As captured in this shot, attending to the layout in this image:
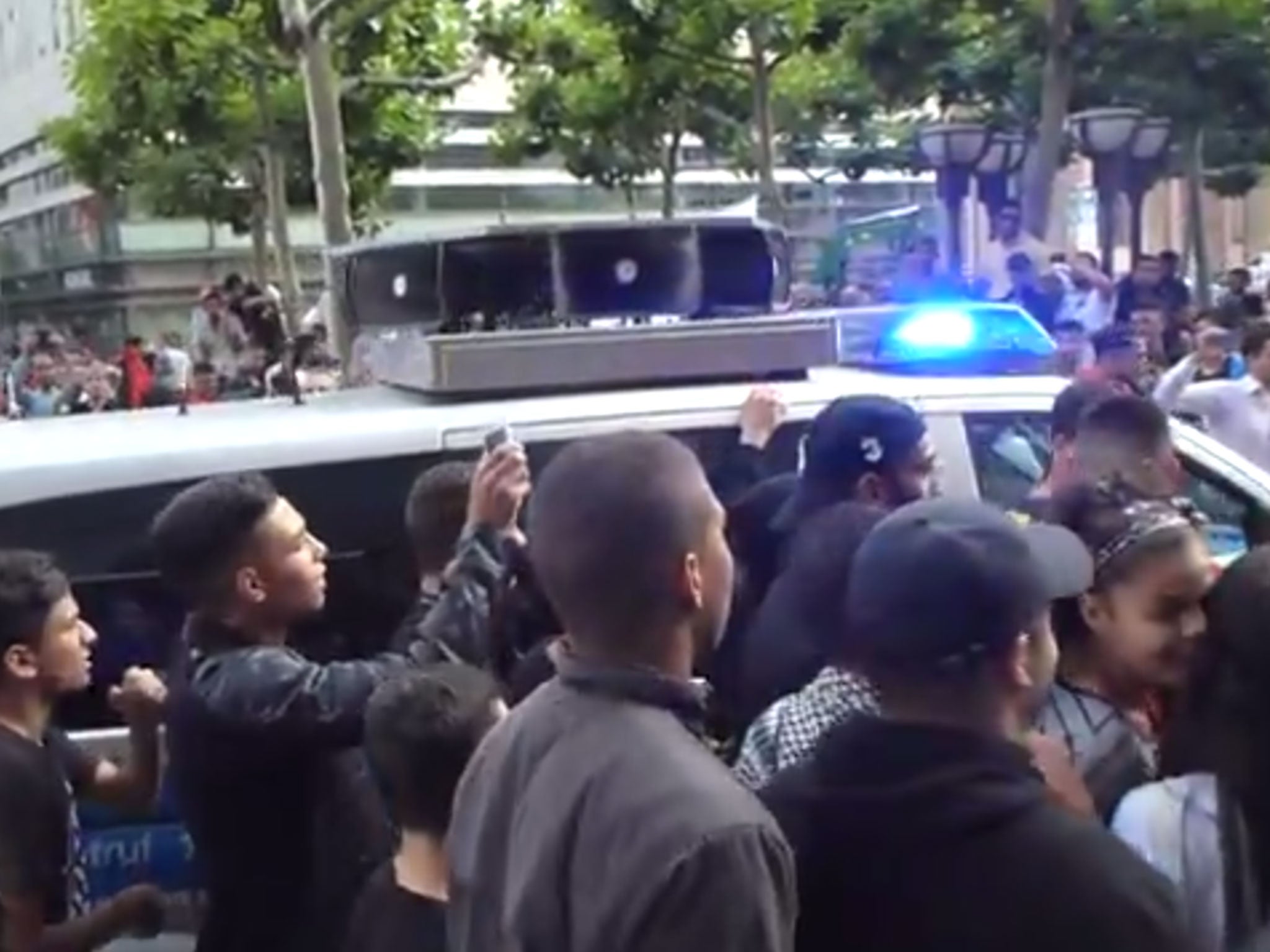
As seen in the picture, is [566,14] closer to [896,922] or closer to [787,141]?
[787,141]

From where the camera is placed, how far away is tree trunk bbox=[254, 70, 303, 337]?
75.4 ft

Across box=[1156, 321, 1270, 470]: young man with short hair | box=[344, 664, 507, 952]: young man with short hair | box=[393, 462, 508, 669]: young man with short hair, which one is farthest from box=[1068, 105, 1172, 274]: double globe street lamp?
box=[344, 664, 507, 952]: young man with short hair

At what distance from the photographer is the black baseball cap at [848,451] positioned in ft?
15.6

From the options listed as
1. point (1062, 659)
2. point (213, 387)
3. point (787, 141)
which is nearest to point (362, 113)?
point (213, 387)

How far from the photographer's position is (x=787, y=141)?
131ft

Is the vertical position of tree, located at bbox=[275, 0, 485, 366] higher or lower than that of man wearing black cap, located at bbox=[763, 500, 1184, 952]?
higher

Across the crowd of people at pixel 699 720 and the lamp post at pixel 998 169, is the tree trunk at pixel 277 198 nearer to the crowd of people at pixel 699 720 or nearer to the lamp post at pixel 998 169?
the lamp post at pixel 998 169

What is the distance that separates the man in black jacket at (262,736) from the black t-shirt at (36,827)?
22 cm

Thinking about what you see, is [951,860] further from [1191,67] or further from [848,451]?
[1191,67]

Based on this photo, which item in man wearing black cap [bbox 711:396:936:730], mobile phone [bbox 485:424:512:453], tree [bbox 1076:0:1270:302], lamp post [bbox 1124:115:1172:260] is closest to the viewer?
mobile phone [bbox 485:424:512:453]

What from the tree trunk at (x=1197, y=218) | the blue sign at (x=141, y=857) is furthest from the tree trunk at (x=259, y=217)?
the blue sign at (x=141, y=857)

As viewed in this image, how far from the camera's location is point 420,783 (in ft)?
11.7

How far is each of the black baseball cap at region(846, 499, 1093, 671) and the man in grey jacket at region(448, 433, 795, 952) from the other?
19 centimetres

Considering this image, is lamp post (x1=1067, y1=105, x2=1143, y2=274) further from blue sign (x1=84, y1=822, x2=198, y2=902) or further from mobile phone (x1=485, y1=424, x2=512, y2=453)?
blue sign (x1=84, y1=822, x2=198, y2=902)
